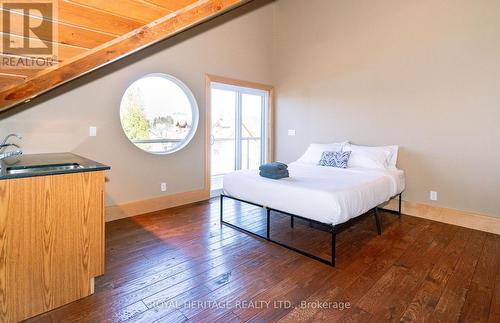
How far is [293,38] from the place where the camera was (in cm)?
517

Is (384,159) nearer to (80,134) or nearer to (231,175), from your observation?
(231,175)

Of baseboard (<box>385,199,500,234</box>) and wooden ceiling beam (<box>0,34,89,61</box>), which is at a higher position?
wooden ceiling beam (<box>0,34,89,61</box>)

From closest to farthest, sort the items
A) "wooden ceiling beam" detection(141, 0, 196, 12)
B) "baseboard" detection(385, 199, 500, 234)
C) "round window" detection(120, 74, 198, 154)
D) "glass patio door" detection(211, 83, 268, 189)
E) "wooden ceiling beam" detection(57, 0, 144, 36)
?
1. "wooden ceiling beam" detection(57, 0, 144, 36)
2. "wooden ceiling beam" detection(141, 0, 196, 12)
3. "baseboard" detection(385, 199, 500, 234)
4. "round window" detection(120, 74, 198, 154)
5. "glass patio door" detection(211, 83, 268, 189)

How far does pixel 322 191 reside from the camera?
8.11ft

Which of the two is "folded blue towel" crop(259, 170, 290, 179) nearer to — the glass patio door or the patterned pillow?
the patterned pillow

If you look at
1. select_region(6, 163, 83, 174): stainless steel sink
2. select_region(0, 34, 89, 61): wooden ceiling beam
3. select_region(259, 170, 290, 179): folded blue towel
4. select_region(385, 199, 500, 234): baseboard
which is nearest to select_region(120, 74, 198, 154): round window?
select_region(6, 163, 83, 174): stainless steel sink

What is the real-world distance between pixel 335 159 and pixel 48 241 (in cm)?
343

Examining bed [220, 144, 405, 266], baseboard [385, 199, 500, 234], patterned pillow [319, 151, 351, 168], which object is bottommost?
baseboard [385, 199, 500, 234]

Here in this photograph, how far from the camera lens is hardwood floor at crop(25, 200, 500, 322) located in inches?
71.7

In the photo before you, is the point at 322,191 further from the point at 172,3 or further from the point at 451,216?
the point at 451,216

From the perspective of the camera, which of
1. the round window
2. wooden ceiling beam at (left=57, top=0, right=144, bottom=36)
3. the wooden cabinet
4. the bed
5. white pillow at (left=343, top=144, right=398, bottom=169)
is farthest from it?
the round window

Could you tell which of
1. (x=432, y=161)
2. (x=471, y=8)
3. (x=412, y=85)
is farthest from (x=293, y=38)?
(x=432, y=161)

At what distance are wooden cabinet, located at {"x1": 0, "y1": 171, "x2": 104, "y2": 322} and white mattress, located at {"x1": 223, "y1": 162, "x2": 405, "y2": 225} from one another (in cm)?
155

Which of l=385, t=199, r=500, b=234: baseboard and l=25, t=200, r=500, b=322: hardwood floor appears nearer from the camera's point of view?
l=25, t=200, r=500, b=322: hardwood floor
